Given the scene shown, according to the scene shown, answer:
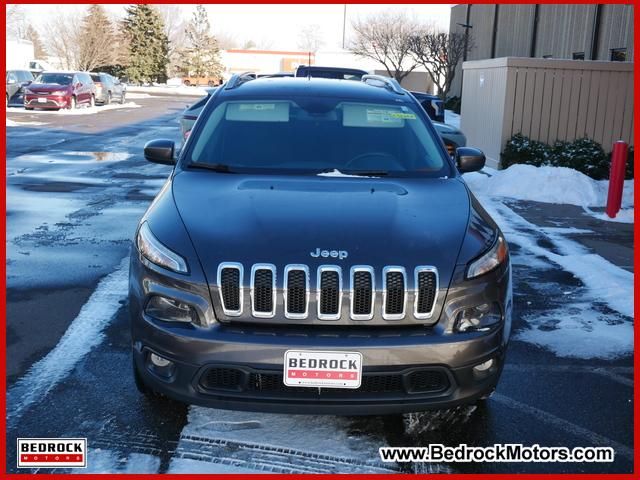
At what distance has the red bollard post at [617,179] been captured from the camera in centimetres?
963

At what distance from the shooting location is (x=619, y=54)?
17.7 meters

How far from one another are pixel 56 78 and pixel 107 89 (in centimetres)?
567

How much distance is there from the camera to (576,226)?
9.20 m

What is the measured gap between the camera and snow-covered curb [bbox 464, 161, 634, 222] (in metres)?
11.0

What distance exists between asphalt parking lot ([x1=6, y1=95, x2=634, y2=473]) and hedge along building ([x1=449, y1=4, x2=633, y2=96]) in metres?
12.5

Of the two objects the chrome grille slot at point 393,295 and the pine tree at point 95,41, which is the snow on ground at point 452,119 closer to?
the chrome grille slot at point 393,295

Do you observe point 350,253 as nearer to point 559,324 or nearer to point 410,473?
point 410,473

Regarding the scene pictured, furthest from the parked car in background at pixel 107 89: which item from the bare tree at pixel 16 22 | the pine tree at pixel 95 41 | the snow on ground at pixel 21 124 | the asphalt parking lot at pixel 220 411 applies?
the bare tree at pixel 16 22

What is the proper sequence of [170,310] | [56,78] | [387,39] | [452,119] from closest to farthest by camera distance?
[170,310] → [452,119] → [56,78] → [387,39]

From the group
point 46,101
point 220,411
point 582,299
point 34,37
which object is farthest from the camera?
point 34,37

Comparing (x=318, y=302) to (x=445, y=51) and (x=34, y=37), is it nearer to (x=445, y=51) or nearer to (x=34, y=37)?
(x=445, y=51)

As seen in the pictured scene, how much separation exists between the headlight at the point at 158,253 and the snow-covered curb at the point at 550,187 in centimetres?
846

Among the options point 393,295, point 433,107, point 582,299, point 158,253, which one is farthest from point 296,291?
point 433,107

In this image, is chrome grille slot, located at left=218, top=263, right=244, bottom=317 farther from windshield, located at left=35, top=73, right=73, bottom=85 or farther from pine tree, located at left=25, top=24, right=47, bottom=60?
pine tree, located at left=25, top=24, right=47, bottom=60
